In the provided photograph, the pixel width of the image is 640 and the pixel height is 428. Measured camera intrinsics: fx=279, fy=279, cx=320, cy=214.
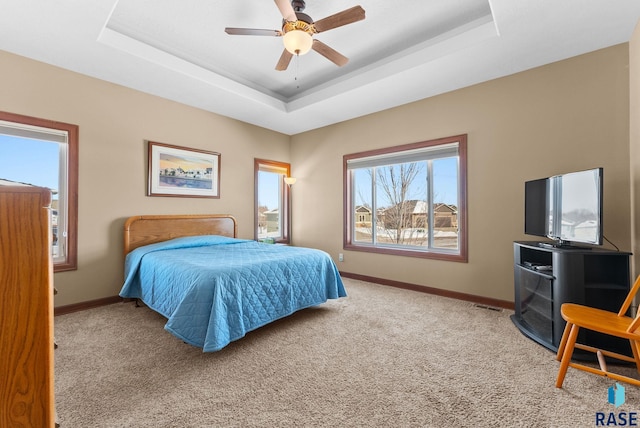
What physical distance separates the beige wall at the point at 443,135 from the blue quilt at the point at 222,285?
672 mm

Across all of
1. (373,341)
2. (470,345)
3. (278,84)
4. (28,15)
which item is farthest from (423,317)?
(28,15)

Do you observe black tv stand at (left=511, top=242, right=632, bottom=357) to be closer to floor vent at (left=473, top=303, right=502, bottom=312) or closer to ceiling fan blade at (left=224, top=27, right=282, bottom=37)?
floor vent at (left=473, top=303, right=502, bottom=312)

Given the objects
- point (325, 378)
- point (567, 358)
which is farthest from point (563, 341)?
point (325, 378)

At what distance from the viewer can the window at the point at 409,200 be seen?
3.56 metres

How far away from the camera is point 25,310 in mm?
667

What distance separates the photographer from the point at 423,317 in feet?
9.36

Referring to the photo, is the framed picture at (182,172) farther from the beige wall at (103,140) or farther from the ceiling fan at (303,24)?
the ceiling fan at (303,24)

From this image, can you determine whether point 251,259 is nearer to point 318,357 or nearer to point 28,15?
point 318,357

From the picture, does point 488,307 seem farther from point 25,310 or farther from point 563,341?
point 25,310

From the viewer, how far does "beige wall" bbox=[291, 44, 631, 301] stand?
8.34 feet

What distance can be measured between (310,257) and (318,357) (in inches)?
41.0

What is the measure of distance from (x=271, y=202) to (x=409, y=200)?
8.10 ft

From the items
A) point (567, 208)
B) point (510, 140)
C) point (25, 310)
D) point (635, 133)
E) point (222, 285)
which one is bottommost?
point (222, 285)

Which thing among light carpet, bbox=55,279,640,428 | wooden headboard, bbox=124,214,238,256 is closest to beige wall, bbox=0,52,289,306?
wooden headboard, bbox=124,214,238,256
